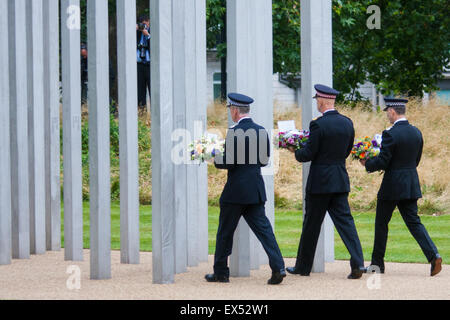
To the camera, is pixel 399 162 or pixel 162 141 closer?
pixel 162 141

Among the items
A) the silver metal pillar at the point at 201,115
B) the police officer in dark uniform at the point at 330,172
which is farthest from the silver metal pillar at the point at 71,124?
the police officer in dark uniform at the point at 330,172

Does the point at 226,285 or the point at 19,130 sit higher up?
the point at 19,130

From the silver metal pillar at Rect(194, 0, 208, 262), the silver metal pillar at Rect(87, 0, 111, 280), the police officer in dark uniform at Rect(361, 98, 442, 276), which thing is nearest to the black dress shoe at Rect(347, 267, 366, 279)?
the police officer in dark uniform at Rect(361, 98, 442, 276)

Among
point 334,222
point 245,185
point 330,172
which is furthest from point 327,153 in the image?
point 245,185

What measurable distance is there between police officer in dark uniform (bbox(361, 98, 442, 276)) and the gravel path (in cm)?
43

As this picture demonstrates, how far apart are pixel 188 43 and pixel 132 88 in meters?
0.91

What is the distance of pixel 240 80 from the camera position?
1093 centimetres

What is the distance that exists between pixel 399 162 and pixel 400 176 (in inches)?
6.6

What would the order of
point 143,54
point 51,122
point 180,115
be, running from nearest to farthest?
point 180,115
point 51,122
point 143,54

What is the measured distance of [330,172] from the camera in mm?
10398

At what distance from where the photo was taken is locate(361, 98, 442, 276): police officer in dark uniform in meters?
10.6

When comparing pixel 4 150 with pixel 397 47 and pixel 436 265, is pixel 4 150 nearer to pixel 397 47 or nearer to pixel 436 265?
pixel 436 265

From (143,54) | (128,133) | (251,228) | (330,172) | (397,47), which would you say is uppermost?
(397,47)

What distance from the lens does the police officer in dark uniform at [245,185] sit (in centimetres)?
1000
